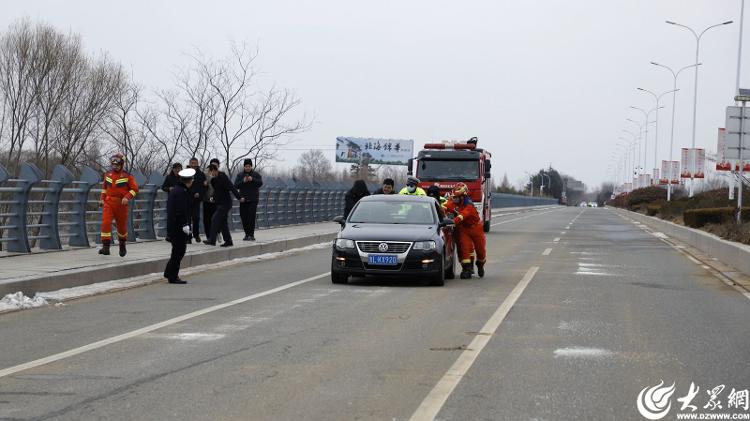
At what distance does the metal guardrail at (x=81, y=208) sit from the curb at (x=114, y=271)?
2.51 m

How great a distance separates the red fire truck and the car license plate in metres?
17.3

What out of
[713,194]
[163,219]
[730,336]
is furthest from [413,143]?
[730,336]

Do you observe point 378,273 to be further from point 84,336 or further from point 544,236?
point 544,236

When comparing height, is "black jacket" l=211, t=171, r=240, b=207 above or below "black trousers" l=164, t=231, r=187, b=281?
above

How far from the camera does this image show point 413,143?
10344cm

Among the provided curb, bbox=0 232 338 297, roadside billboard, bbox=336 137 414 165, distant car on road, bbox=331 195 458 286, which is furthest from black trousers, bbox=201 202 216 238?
roadside billboard, bbox=336 137 414 165

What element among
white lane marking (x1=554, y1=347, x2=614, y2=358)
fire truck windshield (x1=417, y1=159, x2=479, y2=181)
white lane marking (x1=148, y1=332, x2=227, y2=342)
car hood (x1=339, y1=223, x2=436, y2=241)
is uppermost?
fire truck windshield (x1=417, y1=159, x2=479, y2=181)

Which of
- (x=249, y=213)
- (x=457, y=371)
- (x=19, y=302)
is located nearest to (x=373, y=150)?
(x=249, y=213)

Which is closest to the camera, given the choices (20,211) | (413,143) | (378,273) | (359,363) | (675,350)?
(359,363)

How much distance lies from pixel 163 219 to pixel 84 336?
48.4ft

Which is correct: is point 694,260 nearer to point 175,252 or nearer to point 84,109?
point 175,252

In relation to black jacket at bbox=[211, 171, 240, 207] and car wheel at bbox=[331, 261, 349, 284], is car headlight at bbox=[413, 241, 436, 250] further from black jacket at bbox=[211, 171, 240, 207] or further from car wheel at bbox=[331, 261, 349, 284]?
black jacket at bbox=[211, 171, 240, 207]

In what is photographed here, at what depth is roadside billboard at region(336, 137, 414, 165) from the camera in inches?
3957

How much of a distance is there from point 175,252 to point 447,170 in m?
18.3
